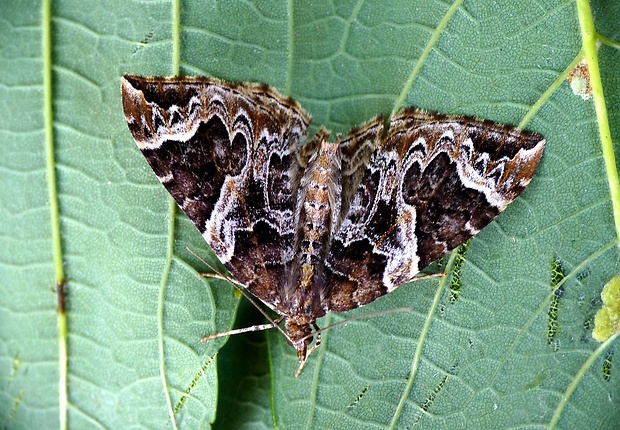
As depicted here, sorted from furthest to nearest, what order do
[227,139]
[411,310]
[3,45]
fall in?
[411,310] → [227,139] → [3,45]

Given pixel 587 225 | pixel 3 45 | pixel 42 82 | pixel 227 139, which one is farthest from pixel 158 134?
pixel 587 225

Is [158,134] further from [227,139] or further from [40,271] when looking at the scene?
[40,271]

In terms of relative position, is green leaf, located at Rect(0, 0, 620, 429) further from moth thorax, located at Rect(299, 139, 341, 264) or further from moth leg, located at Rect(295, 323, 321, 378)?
moth thorax, located at Rect(299, 139, 341, 264)

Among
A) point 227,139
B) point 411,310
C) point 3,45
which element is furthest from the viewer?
point 411,310

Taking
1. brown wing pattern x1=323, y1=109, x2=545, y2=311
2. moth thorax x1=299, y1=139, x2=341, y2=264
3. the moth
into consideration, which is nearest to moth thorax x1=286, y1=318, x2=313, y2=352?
the moth

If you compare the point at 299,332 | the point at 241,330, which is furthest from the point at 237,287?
the point at 299,332

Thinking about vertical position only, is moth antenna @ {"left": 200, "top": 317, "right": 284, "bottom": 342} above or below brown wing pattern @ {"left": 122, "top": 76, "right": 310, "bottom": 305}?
below

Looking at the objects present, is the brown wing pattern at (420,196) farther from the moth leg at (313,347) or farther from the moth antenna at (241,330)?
the moth antenna at (241,330)
